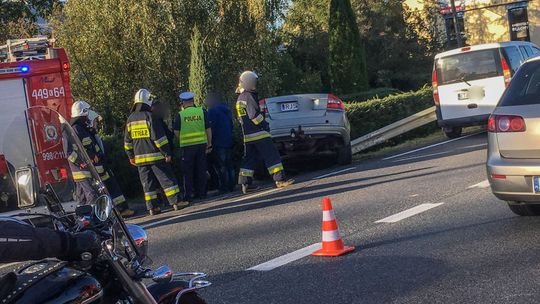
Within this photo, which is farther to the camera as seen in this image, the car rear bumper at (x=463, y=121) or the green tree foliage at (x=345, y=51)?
the green tree foliage at (x=345, y=51)

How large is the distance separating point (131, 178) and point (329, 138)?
3.59 meters

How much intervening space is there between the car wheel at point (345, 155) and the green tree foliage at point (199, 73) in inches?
152

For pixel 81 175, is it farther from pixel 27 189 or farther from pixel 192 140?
pixel 192 140

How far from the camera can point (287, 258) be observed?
6465 mm

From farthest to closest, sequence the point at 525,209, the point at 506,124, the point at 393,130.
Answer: the point at 393,130
the point at 525,209
the point at 506,124

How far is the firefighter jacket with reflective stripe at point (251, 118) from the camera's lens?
1127 cm

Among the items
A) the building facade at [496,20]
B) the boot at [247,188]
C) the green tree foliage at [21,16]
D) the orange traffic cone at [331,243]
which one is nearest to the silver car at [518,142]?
the orange traffic cone at [331,243]

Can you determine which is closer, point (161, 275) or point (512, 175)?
point (161, 275)

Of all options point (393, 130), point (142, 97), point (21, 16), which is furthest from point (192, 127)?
point (21, 16)

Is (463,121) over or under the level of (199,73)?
under

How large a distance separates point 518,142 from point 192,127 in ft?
20.3

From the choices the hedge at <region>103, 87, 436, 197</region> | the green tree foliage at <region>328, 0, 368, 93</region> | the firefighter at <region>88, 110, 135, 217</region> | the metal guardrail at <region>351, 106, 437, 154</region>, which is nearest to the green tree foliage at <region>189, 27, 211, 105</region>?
the hedge at <region>103, 87, 436, 197</region>

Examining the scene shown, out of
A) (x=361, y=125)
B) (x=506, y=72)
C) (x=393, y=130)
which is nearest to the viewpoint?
(x=506, y=72)

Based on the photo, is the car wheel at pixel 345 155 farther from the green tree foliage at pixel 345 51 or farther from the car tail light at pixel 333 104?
the green tree foliage at pixel 345 51
